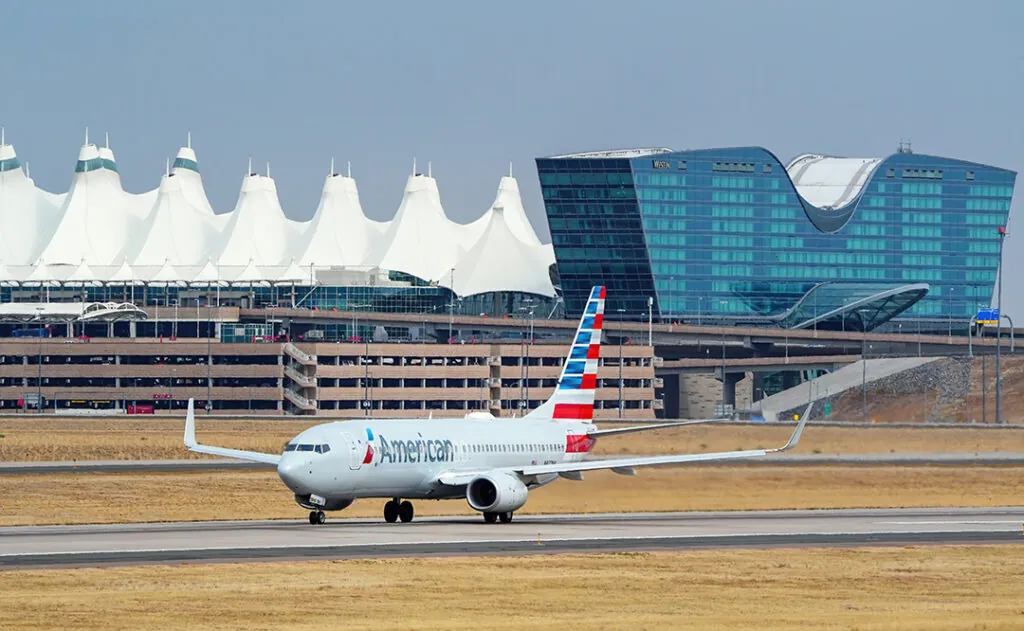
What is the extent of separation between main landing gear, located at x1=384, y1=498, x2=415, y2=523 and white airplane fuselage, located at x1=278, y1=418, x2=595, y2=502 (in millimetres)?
774

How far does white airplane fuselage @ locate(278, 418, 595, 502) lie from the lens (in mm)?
45875

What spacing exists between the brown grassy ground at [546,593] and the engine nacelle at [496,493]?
396 inches

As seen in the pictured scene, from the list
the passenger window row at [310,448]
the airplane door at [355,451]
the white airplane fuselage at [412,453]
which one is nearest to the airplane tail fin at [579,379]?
the white airplane fuselage at [412,453]

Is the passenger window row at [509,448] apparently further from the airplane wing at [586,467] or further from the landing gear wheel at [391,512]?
the landing gear wheel at [391,512]

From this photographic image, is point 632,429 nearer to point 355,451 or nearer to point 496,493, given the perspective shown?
point 496,493

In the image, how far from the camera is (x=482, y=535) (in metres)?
44.2

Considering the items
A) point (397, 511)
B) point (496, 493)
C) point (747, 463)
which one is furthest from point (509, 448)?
point (747, 463)

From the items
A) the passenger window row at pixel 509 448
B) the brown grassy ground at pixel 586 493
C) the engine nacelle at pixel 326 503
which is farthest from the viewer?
the brown grassy ground at pixel 586 493

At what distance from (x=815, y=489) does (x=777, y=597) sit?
1180 inches

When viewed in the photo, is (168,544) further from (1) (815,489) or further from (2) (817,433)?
(2) (817,433)

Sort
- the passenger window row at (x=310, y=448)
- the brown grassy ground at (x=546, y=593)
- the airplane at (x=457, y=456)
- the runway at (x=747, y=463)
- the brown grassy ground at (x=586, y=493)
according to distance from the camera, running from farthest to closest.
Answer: the runway at (x=747, y=463)
the brown grassy ground at (x=586, y=493)
the airplane at (x=457, y=456)
the passenger window row at (x=310, y=448)
the brown grassy ground at (x=546, y=593)

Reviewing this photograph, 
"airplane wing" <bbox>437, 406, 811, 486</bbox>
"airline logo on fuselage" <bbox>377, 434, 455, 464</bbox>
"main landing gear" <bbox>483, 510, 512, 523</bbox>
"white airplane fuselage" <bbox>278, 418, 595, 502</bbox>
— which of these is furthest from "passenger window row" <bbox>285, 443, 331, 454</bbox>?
"main landing gear" <bbox>483, 510, 512, 523</bbox>

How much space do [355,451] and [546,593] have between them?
A: 50.4ft

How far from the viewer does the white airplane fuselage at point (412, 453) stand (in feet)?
151
